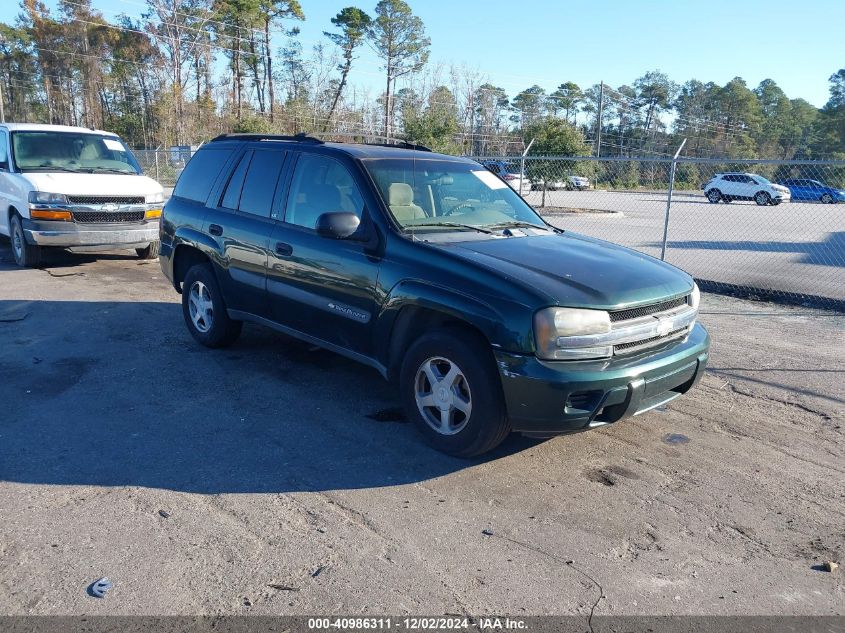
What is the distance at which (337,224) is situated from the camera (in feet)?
14.3

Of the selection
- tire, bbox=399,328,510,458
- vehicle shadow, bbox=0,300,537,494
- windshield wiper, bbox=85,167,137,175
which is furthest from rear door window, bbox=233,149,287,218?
windshield wiper, bbox=85,167,137,175

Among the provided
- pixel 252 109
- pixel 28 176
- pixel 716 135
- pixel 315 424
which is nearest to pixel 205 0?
pixel 252 109

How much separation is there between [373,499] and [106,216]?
812 centimetres

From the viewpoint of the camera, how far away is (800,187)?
93.6 ft

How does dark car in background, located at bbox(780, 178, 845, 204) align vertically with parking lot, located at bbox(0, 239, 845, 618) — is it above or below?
above

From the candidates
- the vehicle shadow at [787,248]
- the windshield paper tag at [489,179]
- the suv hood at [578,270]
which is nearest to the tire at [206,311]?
the windshield paper tag at [489,179]

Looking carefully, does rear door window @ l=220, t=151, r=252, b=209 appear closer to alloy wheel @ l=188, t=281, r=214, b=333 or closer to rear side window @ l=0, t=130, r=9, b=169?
alloy wheel @ l=188, t=281, r=214, b=333

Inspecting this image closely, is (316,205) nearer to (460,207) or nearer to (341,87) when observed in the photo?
(460,207)

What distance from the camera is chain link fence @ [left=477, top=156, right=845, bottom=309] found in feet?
33.4

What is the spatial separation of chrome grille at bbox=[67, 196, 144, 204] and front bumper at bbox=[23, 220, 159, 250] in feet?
1.08

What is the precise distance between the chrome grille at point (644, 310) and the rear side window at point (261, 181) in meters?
2.91

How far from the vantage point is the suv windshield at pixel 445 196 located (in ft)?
15.5

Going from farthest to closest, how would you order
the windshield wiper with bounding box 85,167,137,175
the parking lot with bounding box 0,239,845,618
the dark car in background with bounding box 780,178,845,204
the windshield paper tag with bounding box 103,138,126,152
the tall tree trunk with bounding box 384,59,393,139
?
the tall tree trunk with bounding box 384,59,393,139
the dark car in background with bounding box 780,178,845,204
the windshield paper tag with bounding box 103,138,126,152
the windshield wiper with bounding box 85,167,137,175
the parking lot with bounding box 0,239,845,618

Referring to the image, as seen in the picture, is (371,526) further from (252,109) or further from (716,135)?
(716,135)
